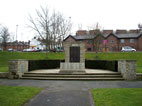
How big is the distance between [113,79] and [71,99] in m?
6.40

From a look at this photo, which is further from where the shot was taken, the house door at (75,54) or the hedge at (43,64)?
the house door at (75,54)

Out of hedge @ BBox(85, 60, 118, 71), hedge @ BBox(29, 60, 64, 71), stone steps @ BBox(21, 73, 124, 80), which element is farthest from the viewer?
hedge @ BBox(29, 60, 64, 71)

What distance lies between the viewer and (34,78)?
12.7m

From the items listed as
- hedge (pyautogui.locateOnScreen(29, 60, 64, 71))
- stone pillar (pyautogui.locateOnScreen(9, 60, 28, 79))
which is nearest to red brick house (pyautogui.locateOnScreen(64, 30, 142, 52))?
hedge (pyautogui.locateOnScreen(29, 60, 64, 71))

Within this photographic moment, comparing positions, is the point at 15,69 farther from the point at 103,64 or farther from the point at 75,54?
the point at 103,64

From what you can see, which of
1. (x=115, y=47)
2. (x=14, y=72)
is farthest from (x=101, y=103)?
(x=115, y=47)

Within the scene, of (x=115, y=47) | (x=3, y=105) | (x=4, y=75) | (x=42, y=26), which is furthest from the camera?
(x=115, y=47)

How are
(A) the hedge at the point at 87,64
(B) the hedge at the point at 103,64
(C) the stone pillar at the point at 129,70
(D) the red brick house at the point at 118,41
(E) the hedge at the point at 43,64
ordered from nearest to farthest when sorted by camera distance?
(C) the stone pillar at the point at 129,70 < (B) the hedge at the point at 103,64 < (A) the hedge at the point at 87,64 < (E) the hedge at the point at 43,64 < (D) the red brick house at the point at 118,41

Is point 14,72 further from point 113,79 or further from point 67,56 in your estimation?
point 113,79

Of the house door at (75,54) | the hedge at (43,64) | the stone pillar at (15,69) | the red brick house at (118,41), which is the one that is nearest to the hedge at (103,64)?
the house door at (75,54)

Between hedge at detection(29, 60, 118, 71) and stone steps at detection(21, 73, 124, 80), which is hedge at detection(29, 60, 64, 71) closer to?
hedge at detection(29, 60, 118, 71)

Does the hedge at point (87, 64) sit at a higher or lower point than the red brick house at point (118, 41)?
lower

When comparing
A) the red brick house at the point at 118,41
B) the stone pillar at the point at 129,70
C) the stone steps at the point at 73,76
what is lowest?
the stone steps at the point at 73,76

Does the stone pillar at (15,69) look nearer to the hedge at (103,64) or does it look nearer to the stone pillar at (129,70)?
the stone pillar at (129,70)
